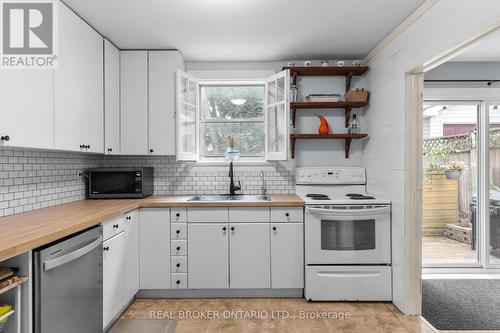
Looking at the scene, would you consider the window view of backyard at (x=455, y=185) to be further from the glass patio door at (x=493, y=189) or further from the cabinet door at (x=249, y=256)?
the cabinet door at (x=249, y=256)

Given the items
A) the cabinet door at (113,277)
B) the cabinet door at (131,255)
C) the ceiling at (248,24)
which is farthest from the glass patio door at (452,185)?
the cabinet door at (113,277)

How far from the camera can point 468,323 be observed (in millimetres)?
2395

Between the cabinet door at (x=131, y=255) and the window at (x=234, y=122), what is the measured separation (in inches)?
47.2

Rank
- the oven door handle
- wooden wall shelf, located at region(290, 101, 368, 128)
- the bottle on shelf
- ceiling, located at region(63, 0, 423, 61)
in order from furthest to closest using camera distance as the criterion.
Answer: the bottle on shelf < wooden wall shelf, located at region(290, 101, 368, 128) < the oven door handle < ceiling, located at region(63, 0, 423, 61)

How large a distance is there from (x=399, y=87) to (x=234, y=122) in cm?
179

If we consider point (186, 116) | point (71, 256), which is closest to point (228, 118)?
point (186, 116)

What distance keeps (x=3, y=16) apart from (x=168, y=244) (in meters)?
2.04

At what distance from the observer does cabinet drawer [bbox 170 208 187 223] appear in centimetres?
280

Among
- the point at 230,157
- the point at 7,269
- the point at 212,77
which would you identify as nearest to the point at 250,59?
the point at 212,77

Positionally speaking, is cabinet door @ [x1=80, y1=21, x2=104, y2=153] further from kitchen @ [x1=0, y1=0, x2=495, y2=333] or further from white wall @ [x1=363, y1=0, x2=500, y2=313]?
white wall @ [x1=363, y1=0, x2=500, y2=313]

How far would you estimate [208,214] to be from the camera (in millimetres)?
2805

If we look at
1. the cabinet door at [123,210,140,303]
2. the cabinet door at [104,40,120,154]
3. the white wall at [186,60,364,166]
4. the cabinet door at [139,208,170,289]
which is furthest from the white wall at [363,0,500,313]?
the cabinet door at [104,40,120,154]

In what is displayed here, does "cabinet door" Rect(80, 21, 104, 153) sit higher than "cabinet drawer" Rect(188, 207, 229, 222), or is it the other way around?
"cabinet door" Rect(80, 21, 104, 153)

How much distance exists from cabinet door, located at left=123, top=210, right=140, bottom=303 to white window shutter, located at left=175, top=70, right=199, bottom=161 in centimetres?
77
